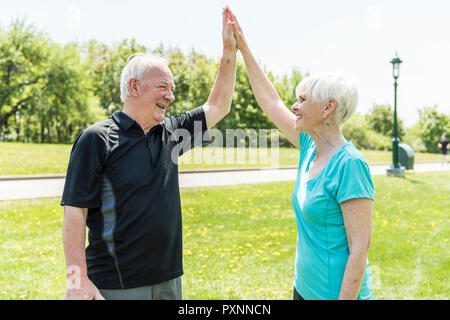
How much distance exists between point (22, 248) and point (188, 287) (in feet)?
9.90

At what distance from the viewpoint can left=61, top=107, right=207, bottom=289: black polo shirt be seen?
194 cm

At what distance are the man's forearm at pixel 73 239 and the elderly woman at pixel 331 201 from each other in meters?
1.19

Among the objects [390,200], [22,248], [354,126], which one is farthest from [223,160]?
[354,126]

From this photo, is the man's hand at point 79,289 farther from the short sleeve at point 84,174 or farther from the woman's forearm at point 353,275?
the woman's forearm at point 353,275

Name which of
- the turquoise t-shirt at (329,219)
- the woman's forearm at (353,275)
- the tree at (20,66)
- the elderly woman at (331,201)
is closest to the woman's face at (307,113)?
the elderly woman at (331,201)

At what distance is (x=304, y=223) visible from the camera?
2094 millimetres

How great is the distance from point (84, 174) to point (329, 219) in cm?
128

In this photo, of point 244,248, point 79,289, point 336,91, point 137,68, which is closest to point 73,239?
point 79,289

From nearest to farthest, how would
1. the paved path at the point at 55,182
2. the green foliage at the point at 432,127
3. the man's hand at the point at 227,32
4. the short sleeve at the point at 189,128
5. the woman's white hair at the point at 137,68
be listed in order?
the woman's white hair at the point at 137,68 < the short sleeve at the point at 189,128 < the man's hand at the point at 227,32 < the paved path at the point at 55,182 < the green foliage at the point at 432,127

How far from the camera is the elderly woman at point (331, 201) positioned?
1822mm

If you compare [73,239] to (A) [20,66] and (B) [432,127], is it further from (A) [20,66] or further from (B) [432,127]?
(B) [432,127]

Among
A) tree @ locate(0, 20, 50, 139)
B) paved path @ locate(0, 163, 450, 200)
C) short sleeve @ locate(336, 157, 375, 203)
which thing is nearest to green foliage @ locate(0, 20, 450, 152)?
tree @ locate(0, 20, 50, 139)

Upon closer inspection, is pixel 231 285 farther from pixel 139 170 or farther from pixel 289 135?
pixel 139 170

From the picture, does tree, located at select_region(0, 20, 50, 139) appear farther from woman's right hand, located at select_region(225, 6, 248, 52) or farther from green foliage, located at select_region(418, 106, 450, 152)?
green foliage, located at select_region(418, 106, 450, 152)
